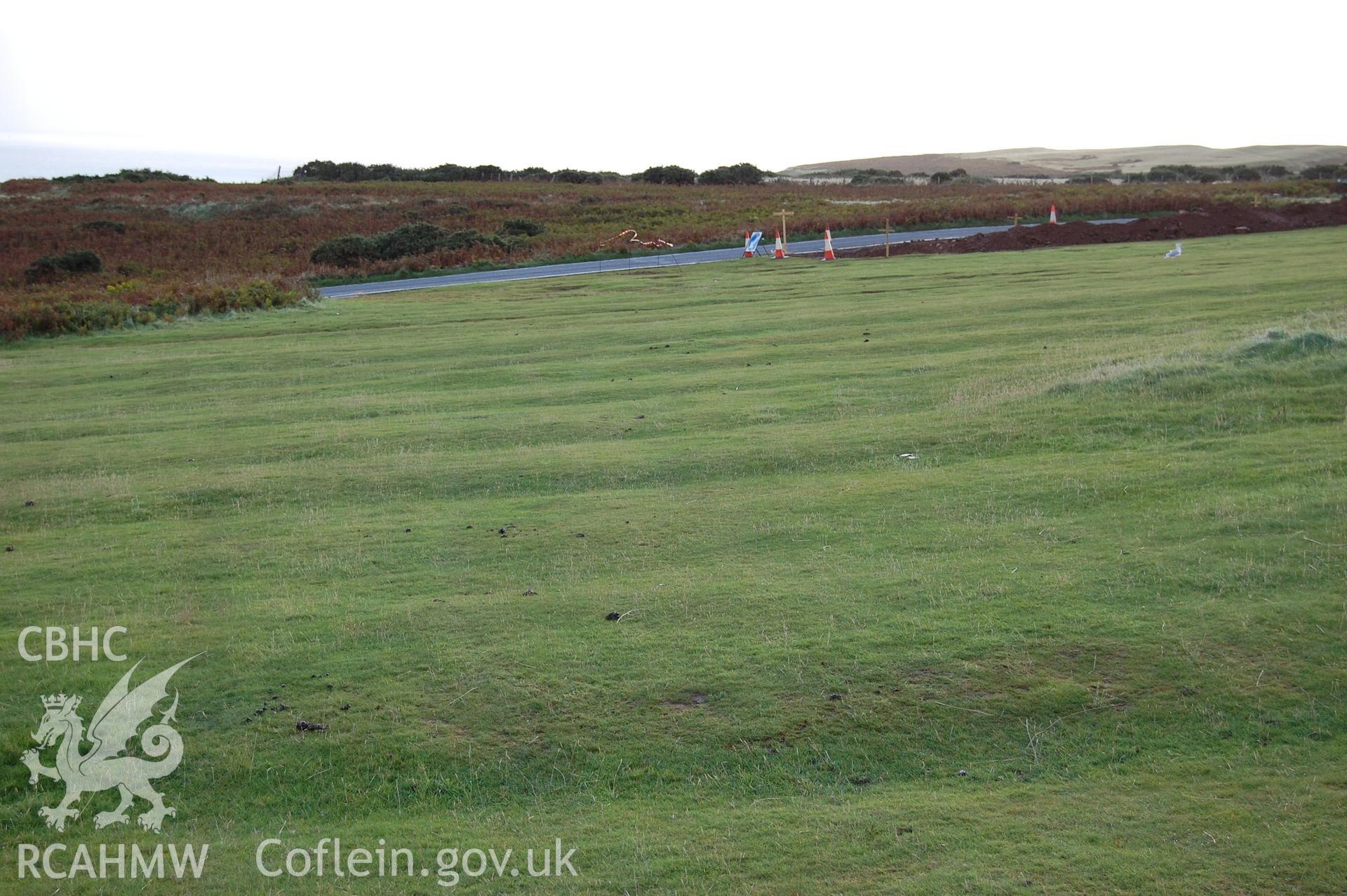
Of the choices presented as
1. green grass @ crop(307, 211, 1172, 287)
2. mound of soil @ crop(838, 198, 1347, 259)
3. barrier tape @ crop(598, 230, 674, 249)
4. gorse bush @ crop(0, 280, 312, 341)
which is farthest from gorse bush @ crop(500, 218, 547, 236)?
gorse bush @ crop(0, 280, 312, 341)

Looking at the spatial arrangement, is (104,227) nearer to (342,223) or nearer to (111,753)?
(342,223)

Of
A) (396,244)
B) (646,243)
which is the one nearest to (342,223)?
(396,244)

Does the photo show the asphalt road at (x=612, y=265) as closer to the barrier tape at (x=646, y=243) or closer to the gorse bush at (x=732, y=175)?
the barrier tape at (x=646, y=243)

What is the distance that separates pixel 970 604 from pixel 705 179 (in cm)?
10942

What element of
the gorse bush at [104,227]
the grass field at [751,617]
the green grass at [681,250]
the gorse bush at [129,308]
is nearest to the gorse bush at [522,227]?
the green grass at [681,250]

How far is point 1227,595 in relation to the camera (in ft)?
27.1

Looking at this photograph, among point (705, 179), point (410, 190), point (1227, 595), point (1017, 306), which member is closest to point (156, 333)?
point (1017, 306)

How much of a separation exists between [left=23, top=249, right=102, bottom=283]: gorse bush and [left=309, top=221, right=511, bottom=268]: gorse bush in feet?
30.8

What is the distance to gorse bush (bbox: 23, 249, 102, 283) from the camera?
148 ft

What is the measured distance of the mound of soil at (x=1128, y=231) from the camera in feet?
137

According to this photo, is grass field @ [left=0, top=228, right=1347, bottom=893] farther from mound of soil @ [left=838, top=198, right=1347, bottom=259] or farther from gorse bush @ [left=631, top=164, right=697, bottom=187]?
gorse bush @ [left=631, top=164, right=697, bottom=187]

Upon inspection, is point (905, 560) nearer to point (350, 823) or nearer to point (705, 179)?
point (350, 823)

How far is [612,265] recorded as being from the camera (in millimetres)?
44531

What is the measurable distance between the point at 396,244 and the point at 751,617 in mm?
47842
